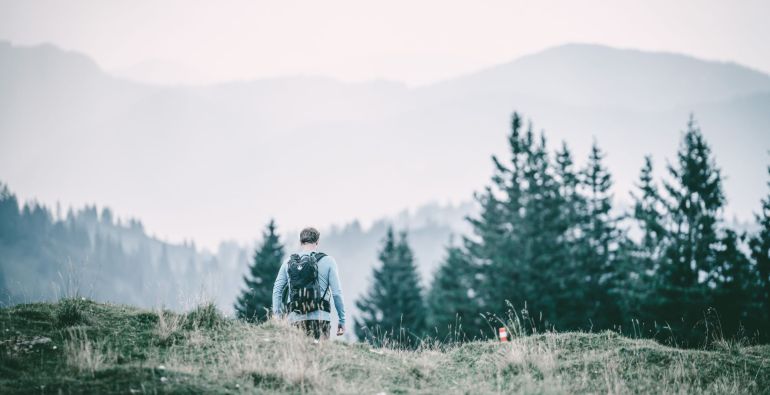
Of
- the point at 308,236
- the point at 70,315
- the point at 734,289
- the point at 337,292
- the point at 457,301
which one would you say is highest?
the point at 308,236

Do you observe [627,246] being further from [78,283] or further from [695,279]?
[78,283]

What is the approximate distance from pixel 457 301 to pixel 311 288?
3136cm

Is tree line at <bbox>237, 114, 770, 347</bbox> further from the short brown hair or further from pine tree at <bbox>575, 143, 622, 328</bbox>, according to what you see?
the short brown hair

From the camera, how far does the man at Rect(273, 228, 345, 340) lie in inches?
275

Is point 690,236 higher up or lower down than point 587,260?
higher up

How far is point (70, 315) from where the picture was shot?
6.98m

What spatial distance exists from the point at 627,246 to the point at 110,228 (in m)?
201

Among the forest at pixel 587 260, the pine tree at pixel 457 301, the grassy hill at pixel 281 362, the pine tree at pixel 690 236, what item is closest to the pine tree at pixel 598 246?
the forest at pixel 587 260

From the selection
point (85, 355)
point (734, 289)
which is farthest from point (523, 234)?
point (85, 355)

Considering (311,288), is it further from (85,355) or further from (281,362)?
(85,355)

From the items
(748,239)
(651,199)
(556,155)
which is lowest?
(748,239)

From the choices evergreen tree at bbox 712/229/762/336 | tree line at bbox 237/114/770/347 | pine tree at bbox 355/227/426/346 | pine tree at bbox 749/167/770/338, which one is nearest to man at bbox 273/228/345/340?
tree line at bbox 237/114/770/347

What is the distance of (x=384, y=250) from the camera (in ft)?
145

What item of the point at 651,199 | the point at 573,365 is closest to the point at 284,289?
the point at 573,365
